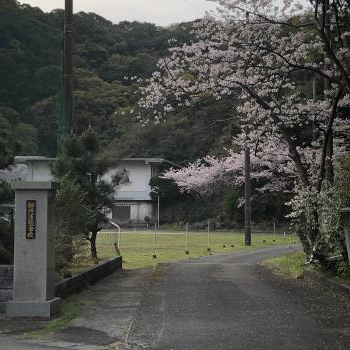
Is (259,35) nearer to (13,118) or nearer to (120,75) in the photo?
(13,118)

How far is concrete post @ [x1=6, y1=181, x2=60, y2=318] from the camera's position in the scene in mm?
8578

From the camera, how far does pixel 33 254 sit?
8.66m

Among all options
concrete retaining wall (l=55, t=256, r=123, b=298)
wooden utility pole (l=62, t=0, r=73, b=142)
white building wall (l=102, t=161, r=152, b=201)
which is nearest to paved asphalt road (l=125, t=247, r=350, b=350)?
concrete retaining wall (l=55, t=256, r=123, b=298)

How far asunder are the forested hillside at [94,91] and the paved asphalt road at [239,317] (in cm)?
457

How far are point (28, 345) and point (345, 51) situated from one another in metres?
8.85

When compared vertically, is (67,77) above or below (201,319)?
above

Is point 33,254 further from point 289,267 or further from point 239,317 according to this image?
point 289,267

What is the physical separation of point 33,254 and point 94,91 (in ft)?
160

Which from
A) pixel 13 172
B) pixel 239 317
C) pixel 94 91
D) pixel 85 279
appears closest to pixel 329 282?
pixel 239 317

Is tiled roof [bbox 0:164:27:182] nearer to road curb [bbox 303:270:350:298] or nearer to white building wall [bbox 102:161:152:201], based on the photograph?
road curb [bbox 303:270:350:298]

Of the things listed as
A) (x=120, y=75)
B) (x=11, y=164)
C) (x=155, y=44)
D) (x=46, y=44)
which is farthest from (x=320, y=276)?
(x=155, y=44)

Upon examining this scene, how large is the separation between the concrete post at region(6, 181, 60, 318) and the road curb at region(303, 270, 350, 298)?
218 inches

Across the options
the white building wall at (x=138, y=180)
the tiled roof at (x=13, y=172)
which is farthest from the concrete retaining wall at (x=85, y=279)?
the white building wall at (x=138, y=180)

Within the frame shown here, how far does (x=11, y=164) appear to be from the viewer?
440 inches
